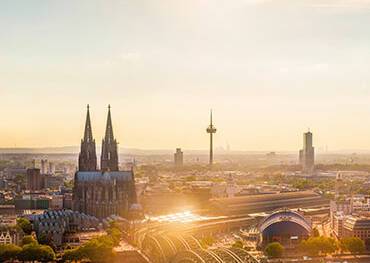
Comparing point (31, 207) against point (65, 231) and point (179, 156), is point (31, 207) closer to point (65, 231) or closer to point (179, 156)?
point (65, 231)

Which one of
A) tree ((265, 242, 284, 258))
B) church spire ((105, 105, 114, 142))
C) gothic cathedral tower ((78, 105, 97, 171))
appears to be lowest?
tree ((265, 242, 284, 258))

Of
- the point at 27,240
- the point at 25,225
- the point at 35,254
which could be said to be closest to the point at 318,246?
the point at 35,254

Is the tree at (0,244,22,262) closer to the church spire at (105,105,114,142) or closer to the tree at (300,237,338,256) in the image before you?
the tree at (300,237,338,256)

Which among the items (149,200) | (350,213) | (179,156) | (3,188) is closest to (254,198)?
(149,200)

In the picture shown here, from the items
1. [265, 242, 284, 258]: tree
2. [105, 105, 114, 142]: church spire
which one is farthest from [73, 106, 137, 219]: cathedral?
[265, 242, 284, 258]: tree

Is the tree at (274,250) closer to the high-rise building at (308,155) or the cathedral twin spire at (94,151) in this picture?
the cathedral twin spire at (94,151)

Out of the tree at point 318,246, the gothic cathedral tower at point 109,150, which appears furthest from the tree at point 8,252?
the gothic cathedral tower at point 109,150

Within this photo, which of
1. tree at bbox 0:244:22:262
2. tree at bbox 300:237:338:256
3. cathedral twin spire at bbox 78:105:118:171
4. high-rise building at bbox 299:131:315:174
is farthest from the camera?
high-rise building at bbox 299:131:315:174
